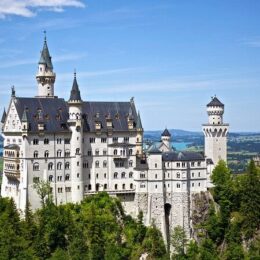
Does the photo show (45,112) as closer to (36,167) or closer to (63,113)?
(63,113)

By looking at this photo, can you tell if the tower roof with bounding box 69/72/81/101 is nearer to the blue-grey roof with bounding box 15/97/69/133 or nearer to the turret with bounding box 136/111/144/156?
the blue-grey roof with bounding box 15/97/69/133

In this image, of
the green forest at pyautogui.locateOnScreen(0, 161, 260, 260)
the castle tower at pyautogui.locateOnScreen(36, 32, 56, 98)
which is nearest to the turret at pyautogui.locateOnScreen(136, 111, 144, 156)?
the green forest at pyautogui.locateOnScreen(0, 161, 260, 260)

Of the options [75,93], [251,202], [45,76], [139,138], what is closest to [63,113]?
[75,93]

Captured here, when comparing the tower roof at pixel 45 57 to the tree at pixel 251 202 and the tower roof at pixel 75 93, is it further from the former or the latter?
the tree at pixel 251 202

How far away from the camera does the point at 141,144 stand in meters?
118

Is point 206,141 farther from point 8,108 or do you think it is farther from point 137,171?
point 8,108

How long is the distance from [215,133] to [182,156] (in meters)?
10.7

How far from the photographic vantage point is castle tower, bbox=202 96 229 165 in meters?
121

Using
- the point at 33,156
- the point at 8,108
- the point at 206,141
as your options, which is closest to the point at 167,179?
the point at 206,141

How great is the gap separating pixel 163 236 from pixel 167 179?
1027cm

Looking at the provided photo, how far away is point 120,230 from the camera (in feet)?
355

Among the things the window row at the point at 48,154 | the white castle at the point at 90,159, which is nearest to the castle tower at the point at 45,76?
the white castle at the point at 90,159

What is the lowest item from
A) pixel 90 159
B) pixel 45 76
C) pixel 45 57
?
pixel 90 159

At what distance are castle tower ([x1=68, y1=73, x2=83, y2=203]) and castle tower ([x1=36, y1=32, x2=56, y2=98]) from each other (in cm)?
1042
